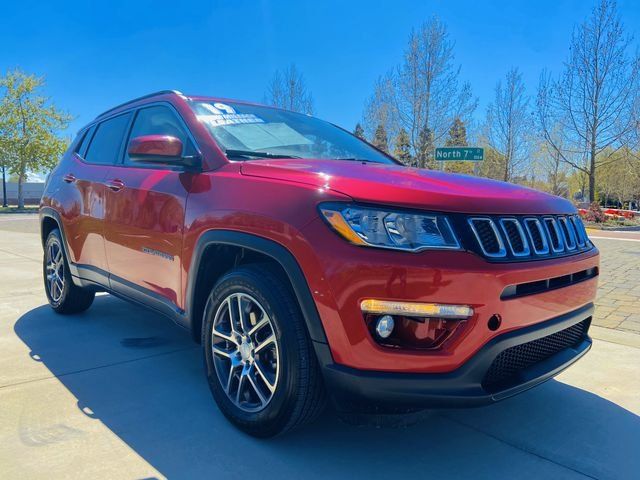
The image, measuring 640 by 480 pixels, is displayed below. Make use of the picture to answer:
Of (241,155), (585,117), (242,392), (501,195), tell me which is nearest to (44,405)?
(242,392)

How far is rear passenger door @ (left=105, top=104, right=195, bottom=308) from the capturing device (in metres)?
2.83

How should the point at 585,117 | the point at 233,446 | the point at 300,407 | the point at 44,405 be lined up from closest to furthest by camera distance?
the point at 300,407 < the point at 233,446 < the point at 44,405 < the point at 585,117

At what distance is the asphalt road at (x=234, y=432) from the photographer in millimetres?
2168

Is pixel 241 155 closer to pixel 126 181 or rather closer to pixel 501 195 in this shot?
pixel 126 181

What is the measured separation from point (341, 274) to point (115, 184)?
2.22 metres

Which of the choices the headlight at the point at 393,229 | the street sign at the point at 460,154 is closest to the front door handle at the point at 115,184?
the headlight at the point at 393,229

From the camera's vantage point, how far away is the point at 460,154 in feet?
47.4

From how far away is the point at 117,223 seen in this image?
336cm

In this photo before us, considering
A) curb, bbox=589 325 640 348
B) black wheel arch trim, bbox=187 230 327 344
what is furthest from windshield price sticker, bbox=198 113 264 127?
curb, bbox=589 325 640 348

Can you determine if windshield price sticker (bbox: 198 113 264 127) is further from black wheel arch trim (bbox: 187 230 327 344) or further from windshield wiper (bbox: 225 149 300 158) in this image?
black wheel arch trim (bbox: 187 230 327 344)

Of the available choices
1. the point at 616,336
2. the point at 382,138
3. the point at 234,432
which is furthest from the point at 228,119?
the point at 382,138

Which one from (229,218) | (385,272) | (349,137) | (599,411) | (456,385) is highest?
(349,137)

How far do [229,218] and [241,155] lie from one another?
49cm

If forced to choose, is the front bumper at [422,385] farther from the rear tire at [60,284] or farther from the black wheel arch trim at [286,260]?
the rear tire at [60,284]
